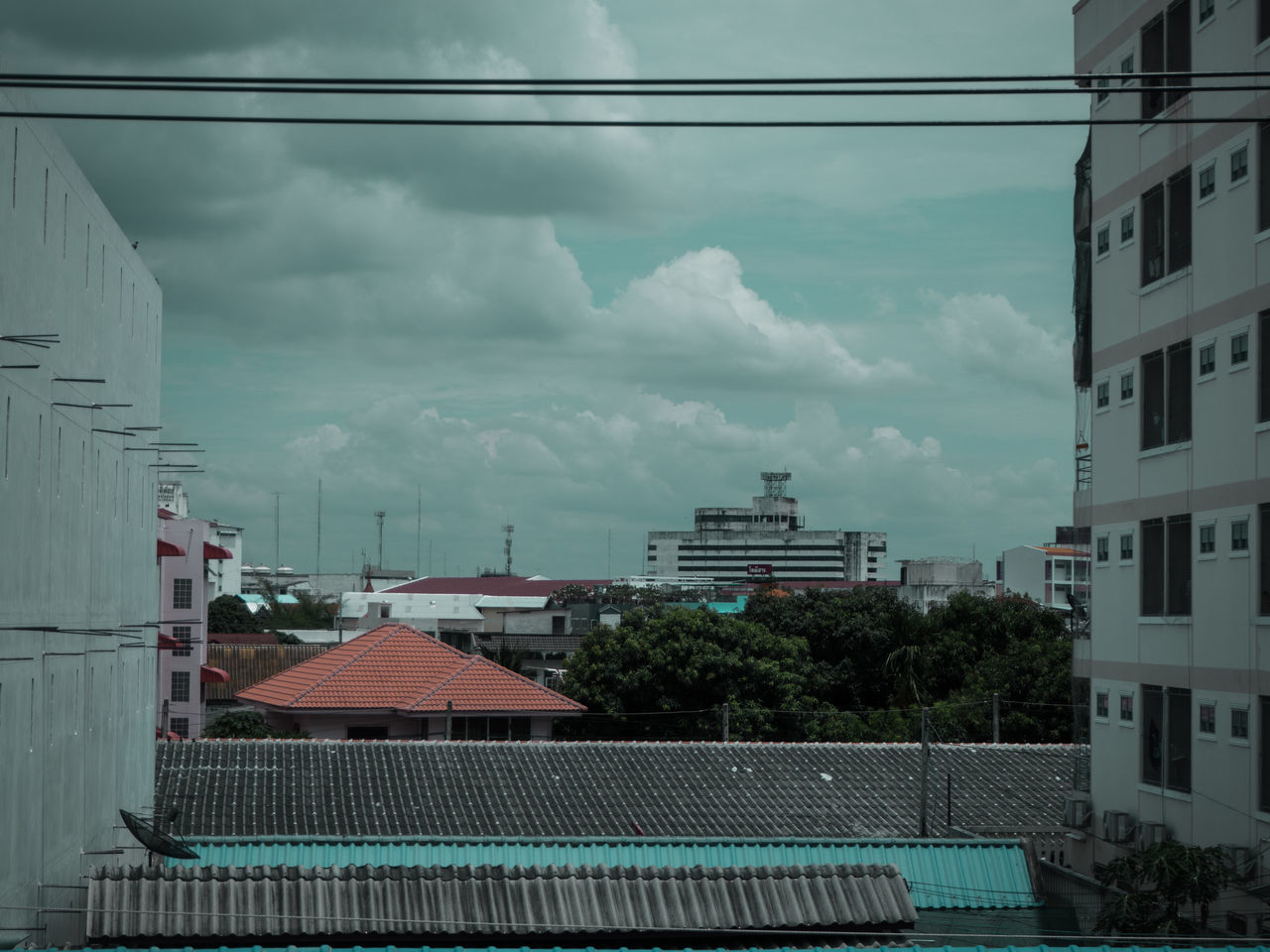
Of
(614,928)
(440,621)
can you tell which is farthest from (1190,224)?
(440,621)

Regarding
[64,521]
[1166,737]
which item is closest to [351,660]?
[1166,737]

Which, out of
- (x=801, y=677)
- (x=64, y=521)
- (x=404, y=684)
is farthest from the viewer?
(x=801, y=677)

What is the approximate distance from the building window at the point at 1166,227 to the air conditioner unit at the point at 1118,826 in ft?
25.7

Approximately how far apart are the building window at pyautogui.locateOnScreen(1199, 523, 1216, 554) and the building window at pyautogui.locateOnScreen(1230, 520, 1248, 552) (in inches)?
16.2

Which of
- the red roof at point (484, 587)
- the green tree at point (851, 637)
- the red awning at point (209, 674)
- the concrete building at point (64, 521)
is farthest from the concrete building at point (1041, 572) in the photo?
the concrete building at point (64, 521)

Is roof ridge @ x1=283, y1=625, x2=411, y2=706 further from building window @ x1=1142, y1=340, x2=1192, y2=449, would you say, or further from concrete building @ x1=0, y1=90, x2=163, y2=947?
building window @ x1=1142, y1=340, x2=1192, y2=449

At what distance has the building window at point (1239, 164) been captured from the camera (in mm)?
16484

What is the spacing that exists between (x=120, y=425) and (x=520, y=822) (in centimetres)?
1308

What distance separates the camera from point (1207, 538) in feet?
57.0

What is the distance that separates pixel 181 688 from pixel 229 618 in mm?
50743

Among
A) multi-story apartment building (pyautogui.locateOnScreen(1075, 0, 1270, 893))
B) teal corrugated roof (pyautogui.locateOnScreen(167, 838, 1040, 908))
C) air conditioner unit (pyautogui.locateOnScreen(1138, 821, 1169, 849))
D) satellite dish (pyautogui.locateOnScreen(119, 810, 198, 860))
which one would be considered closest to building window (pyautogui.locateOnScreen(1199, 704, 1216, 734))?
multi-story apartment building (pyautogui.locateOnScreen(1075, 0, 1270, 893))

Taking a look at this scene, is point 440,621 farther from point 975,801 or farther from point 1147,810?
point 1147,810

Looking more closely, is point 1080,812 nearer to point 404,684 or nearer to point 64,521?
point 64,521

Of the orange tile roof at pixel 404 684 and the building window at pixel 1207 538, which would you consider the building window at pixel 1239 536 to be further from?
the orange tile roof at pixel 404 684
